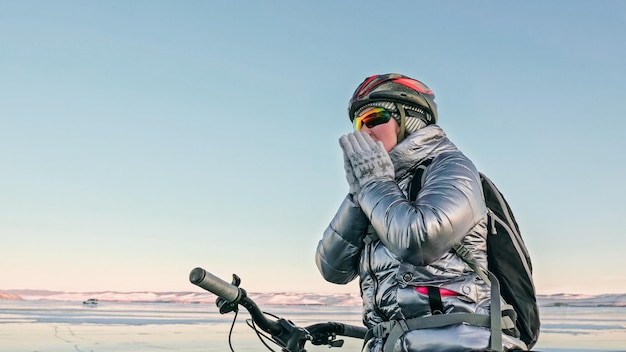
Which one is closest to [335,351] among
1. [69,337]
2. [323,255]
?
[69,337]

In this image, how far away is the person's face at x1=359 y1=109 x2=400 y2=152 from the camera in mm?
2783

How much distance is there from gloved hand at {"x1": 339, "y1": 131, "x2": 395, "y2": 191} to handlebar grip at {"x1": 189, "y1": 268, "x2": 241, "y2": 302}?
2.49 ft

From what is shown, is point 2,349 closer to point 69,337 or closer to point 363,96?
point 69,337

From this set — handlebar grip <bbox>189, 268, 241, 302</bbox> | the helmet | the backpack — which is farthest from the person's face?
handlebar grip <bbox>189, 268, 241, 302</bbox>

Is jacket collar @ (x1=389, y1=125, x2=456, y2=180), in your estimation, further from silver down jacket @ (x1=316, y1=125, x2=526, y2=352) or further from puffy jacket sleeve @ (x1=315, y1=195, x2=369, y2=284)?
puffy jacket sleeve @ (x1=315, y1=195, x2=369, y2=284)

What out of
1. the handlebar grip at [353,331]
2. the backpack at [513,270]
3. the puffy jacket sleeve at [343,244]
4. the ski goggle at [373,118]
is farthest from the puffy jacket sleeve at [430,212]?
the handlebar grip at [353,331]

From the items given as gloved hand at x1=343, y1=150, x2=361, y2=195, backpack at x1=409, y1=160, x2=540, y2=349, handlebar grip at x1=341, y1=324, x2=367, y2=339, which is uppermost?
gloved hand at x1=343, y1=150, x2=361, y2=195

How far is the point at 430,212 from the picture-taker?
7.55 feet

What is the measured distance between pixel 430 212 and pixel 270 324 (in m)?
1.37

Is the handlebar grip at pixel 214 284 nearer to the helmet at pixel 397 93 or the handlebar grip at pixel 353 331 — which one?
the handlebar grip at pixel 353 331

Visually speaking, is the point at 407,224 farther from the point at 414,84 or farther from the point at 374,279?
the point at 414,84

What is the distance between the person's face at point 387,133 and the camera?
278cm

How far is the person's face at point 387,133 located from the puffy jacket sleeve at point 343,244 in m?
0.28

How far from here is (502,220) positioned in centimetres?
260
